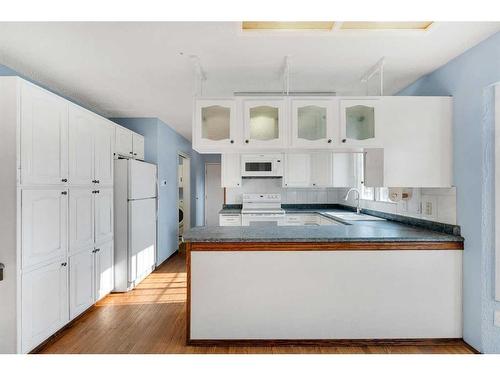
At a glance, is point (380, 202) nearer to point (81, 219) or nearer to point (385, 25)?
point (385, 25)

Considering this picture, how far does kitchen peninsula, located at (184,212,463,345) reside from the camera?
2.26m

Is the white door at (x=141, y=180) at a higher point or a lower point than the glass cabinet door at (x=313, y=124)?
lower

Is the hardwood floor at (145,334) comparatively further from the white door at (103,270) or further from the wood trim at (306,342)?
the white door at (103,270)

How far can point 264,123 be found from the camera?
2594 millimetres

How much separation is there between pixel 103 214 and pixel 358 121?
270 cm

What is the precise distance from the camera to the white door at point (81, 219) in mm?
2688

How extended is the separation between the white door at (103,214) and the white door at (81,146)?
0.89 ft

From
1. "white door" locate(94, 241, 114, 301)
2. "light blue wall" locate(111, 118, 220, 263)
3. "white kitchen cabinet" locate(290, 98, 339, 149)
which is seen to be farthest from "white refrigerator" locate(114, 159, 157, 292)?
"white kitchen cabinet" locate(290, 98, 339, 149)

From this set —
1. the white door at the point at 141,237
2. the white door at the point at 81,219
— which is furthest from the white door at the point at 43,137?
the white door at the point at 141,237

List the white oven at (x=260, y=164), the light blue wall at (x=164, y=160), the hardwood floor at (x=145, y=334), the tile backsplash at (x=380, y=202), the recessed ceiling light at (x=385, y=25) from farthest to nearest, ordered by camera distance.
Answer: the light blue wall at (x=164, y=160)
the white oven at (x=260, y=164)
the tile backsplash at (x=380, y=202)
the hardwood floor at (x=145, y=334)
the recessed ceiling light at (x=385, y=25)

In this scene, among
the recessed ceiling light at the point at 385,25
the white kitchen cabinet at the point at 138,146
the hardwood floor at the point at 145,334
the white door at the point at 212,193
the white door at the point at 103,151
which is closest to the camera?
the recessed ceiling light at the point at 385,25

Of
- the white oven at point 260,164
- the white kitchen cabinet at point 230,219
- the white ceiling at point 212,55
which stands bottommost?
the white kitchen cabinet at point 230,219
